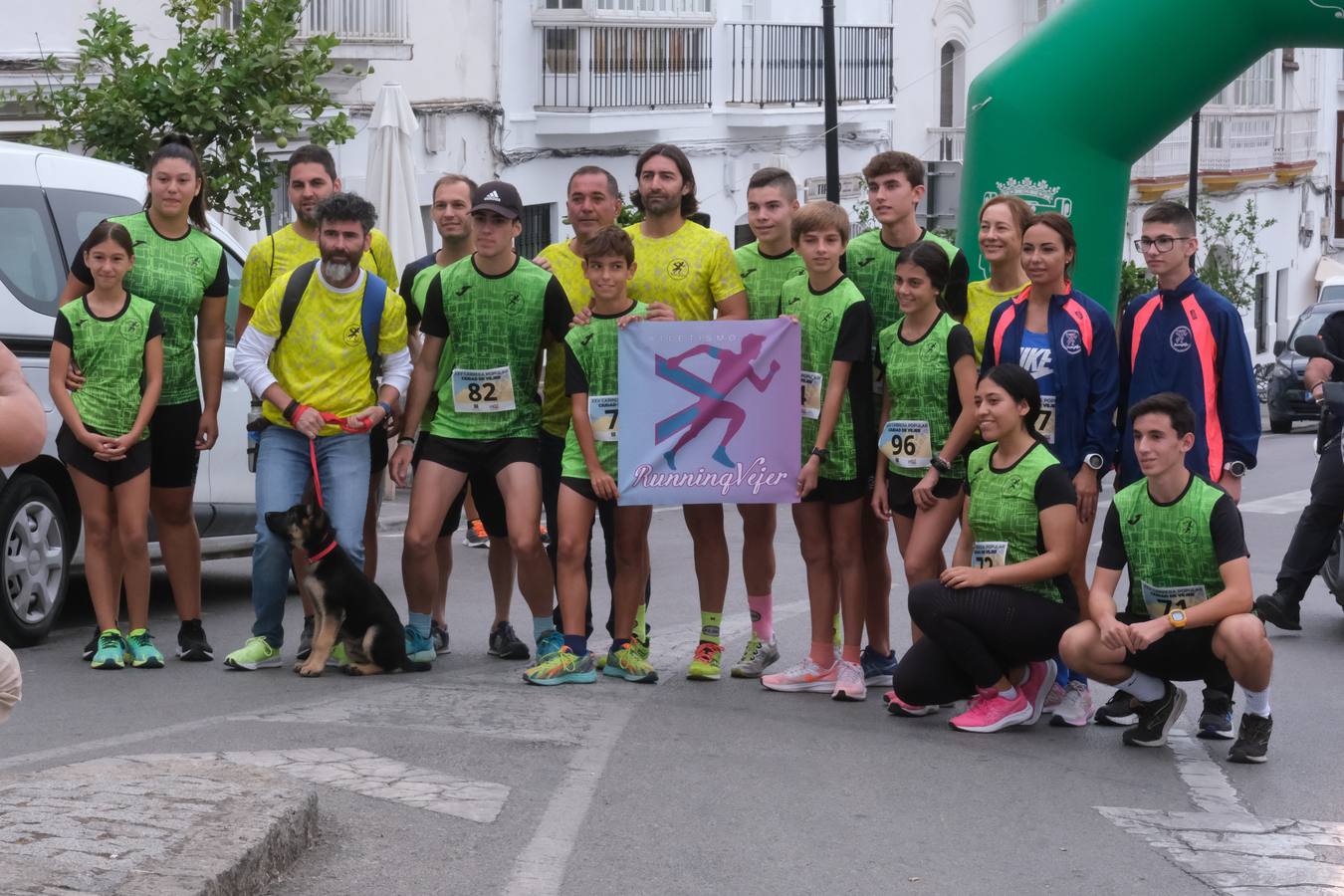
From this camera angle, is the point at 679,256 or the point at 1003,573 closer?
the point at 1003,573

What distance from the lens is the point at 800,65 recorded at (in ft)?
102

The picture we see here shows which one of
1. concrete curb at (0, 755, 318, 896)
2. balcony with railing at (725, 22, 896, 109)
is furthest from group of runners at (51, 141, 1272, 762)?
balcony with railing at (725, 22, 896, 109)

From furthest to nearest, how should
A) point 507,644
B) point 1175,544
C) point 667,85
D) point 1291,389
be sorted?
1. point 667,85
2. point 1291,389
3. point 507,644
4. point 1175,544

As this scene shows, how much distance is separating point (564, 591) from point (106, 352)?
2.16 metres

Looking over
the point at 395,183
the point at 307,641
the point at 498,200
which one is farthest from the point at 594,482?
the point at 395,183

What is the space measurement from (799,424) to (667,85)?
20.1 metres

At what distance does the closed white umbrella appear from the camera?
17438 millimetres

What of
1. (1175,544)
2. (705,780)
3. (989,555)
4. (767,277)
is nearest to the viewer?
(705,780)

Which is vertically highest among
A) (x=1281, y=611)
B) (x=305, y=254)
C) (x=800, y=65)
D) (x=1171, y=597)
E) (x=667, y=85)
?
(x=800, y=65)

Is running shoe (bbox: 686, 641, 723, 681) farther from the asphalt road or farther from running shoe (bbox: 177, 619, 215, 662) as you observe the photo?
running shoe (bbox: 177, 619, 215, 662)

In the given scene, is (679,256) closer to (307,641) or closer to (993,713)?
(993,713)

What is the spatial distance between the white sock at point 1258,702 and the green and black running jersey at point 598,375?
8.67ft

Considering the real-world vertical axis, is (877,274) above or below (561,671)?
above

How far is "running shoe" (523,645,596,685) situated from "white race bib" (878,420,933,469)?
5.07ft
